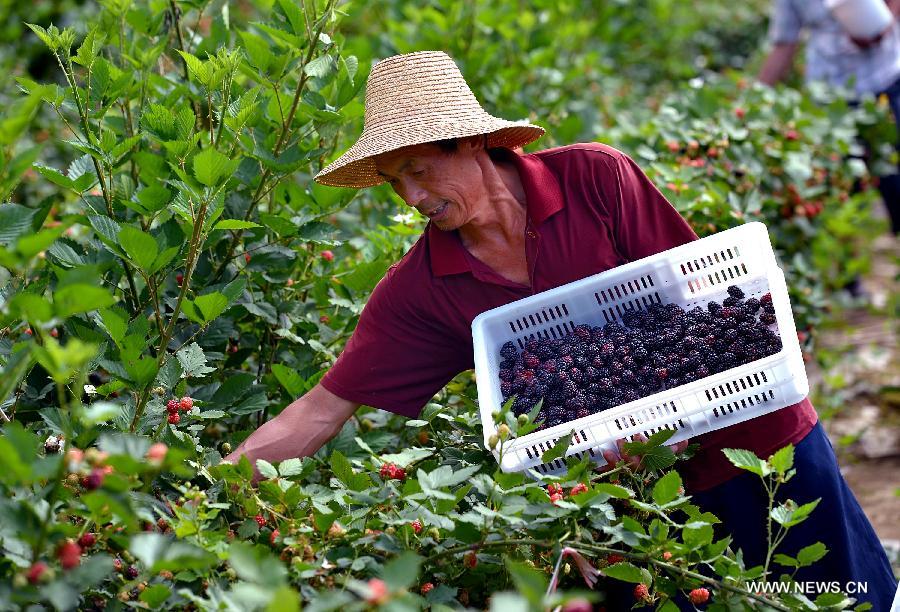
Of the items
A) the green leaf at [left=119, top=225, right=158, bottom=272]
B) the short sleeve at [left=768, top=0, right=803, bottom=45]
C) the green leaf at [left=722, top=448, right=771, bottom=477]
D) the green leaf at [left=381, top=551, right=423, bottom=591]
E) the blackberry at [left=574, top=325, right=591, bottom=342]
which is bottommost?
the short sleeve at [left=768, top=0, right=803, bottom=45]

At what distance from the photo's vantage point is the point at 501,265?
234 cm

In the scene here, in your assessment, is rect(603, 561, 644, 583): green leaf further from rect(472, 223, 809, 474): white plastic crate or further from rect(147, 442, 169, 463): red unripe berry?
rect(147, 442, 169, 463): red unripe berry

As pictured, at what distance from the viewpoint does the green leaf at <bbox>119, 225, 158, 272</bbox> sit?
1.88 metres

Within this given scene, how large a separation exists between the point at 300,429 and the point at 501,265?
1.84ft

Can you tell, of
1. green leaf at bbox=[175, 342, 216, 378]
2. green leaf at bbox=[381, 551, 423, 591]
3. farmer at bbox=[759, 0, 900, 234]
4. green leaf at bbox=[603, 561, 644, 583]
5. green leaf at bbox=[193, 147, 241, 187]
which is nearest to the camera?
green leaf at bbox=[381, 551, 423, 591]

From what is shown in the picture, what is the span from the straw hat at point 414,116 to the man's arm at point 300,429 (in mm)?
485

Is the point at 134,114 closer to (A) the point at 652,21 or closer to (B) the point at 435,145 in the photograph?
(B) the point at 435,145

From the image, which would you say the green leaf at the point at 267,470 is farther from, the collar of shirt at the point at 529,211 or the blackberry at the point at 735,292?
the blackberry at the point at 735,292

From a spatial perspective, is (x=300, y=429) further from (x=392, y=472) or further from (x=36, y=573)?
(x=36, y=573)

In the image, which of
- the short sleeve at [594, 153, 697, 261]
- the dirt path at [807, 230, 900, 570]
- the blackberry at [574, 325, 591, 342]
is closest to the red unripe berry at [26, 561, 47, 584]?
the blackberry at [574, 325, 591, 342]

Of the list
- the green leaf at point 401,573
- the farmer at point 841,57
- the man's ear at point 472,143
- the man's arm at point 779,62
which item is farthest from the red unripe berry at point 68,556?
the man's arm at point 779,62

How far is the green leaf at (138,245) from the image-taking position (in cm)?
188

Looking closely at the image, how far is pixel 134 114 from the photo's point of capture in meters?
2.79

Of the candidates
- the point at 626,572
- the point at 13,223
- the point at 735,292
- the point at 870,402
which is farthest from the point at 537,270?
the point at 870,402
